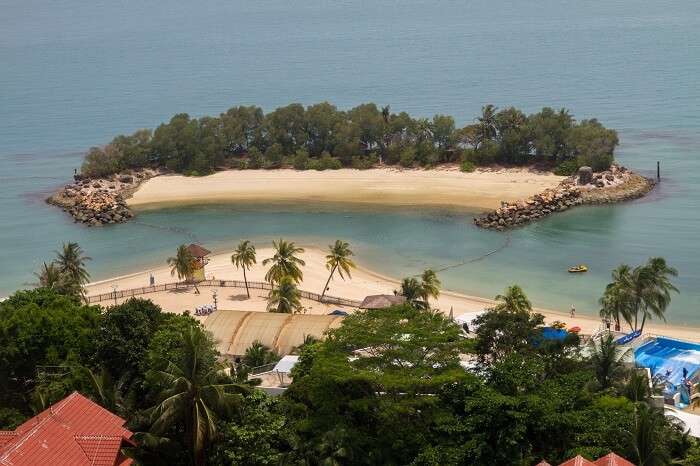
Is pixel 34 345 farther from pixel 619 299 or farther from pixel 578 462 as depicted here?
pixel 619 299

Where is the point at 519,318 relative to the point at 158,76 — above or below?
below

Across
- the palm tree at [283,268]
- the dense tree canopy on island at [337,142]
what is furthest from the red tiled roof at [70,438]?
the dense tree canopy on island at [337,142]

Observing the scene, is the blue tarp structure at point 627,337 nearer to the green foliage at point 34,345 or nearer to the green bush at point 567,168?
the green foliage at point 34,345

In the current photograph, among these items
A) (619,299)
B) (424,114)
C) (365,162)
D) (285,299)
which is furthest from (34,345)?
(424,114)

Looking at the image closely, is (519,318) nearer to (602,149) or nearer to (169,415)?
(169,415)

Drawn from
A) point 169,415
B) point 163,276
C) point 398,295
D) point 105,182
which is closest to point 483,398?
point 169,415
